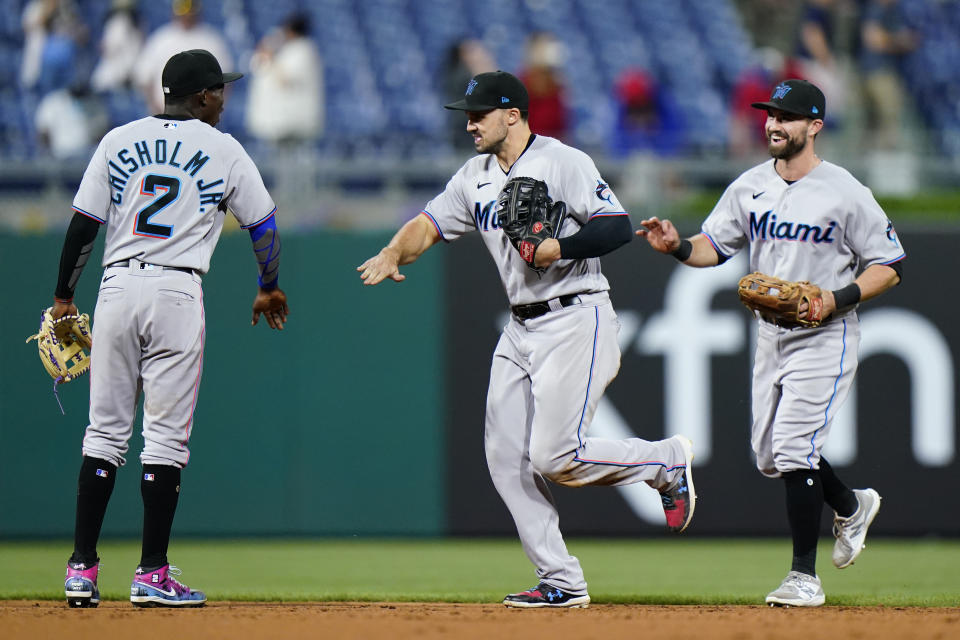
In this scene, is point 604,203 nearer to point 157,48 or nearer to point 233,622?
point 233,622

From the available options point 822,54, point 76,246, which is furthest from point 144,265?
point 822,54

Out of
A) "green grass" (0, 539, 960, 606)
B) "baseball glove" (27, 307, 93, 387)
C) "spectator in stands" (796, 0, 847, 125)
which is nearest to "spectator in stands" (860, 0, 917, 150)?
"spectator in stands" (796, 0, 847, 125)

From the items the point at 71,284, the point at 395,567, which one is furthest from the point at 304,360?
the point at 71,284

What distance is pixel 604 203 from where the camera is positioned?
5.45 metres

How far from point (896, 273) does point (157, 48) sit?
248 inches

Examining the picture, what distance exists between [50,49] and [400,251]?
6.53 m

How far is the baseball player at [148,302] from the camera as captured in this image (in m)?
5.34

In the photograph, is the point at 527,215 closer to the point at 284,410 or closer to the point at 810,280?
the point at 810,280

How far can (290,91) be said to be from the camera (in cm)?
1015

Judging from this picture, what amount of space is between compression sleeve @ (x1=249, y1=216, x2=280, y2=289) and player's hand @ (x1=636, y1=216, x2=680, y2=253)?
1.52 meters

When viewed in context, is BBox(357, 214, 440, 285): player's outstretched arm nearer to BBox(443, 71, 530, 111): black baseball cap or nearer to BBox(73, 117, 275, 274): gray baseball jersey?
BBox(443, 71, 530, 111): black baseball cap

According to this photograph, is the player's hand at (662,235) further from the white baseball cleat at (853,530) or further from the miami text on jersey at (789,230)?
the white baseball cleat at (853,530)

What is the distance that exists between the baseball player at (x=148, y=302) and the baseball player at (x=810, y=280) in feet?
5.96

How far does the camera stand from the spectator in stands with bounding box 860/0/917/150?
37.4 ft
